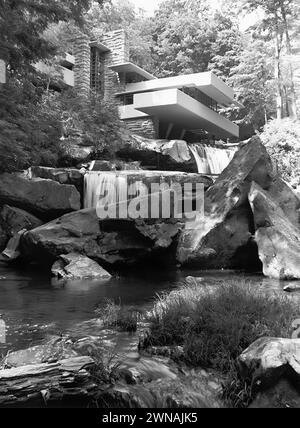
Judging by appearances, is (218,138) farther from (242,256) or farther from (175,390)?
(175,390)

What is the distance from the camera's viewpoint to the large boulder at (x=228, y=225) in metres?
12.7

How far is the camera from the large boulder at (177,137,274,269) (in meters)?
12.7

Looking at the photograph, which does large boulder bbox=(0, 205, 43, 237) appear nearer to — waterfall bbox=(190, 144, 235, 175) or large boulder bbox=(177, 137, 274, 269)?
large boulder bbox=(177, 137, 274, 269)

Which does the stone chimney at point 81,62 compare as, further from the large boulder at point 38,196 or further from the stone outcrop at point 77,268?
the stone outcrop at point 77,268

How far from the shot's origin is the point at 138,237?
13281mm

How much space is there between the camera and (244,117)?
43000 millimetres

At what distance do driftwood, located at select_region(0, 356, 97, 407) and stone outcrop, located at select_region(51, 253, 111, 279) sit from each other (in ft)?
25.6

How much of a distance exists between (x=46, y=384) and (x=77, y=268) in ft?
27.2

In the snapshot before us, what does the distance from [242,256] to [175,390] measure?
31.6 ft

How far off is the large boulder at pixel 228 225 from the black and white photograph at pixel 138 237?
4 cm

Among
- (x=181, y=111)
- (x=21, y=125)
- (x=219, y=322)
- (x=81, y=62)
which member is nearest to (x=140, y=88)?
(x=81, y=62)

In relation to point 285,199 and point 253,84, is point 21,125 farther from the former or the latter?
point 253,84

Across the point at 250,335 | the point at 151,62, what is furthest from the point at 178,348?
the point at 151,62

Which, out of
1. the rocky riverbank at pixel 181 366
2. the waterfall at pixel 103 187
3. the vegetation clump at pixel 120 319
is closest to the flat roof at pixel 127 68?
the waterfall at pixel 103 187
